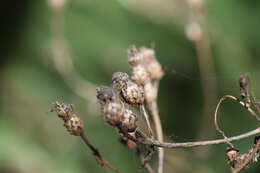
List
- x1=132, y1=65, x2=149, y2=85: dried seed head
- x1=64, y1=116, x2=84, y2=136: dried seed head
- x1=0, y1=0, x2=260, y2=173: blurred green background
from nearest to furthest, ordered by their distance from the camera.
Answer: x1=64, y1=116, x2=84, y2=136: dried seed head < x1=132, y1=65, x2=149, y2=85: dried seed head < x1=0, y1=0, x2=260, y2=173: blurred green background

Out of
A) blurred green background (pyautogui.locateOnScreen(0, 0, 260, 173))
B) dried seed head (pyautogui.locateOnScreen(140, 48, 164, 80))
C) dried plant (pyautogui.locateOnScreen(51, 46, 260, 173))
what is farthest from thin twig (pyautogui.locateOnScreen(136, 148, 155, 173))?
blurred green background (pyautogui.locateOnScreen(0, 0, 260, 173))

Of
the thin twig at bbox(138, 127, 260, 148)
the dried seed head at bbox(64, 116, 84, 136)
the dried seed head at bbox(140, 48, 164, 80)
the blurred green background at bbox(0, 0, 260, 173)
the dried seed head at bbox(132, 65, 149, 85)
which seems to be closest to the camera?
the thin twig at bbox(138, 127, 260, 148)

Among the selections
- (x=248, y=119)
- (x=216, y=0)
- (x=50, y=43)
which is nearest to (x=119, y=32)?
(x=50, y=43)

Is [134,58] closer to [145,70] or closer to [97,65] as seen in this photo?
[145,70]

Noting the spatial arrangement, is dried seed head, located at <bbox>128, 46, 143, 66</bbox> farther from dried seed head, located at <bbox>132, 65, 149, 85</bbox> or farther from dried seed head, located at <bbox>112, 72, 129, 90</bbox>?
dried seed head, located at <bbox>112, 72, 129, 90</bbox>

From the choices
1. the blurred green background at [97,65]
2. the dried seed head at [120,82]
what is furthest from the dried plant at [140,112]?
the blurred green background at [97,65]

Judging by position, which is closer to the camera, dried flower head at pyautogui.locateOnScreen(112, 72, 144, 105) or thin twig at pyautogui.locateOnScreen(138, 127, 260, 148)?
thin twig at pyautogui.locateOnScreen(138, 127, 260, 148)

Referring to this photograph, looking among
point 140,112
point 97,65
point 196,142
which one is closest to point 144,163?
point 140,112

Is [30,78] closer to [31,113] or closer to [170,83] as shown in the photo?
[31,113]
